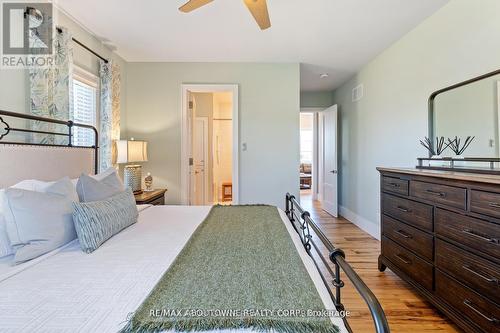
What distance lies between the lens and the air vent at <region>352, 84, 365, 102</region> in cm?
417

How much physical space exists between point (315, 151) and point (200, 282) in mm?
5753

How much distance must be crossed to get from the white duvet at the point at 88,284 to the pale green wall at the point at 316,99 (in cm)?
459

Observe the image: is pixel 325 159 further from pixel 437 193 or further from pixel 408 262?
pixel 437 193

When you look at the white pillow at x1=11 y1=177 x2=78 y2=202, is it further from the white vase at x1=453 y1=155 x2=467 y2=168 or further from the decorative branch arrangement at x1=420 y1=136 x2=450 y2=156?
the decorative branch arrangement at x1=420 y1=136 x2=450 y2=156

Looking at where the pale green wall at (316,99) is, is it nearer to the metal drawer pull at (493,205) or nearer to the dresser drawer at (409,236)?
the dresser drawer at (409,236)

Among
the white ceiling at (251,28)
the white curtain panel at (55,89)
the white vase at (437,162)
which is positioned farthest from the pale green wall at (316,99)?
the white curtain panel at (55,89)

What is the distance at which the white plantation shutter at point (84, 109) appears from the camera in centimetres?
276

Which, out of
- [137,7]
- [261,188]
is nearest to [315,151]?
[261,188]

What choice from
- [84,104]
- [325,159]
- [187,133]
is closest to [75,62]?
[84,104]

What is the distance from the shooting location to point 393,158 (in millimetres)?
3311

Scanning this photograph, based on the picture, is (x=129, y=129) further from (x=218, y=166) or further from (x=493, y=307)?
(x=493, y=307)

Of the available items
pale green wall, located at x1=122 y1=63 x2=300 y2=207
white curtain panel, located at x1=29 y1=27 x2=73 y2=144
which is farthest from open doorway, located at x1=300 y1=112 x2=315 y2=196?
white curtain panel, located at x1=29 y1=27 x2=73 y2=144

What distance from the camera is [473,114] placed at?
2.12 meters

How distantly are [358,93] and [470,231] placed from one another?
3.24 meters
